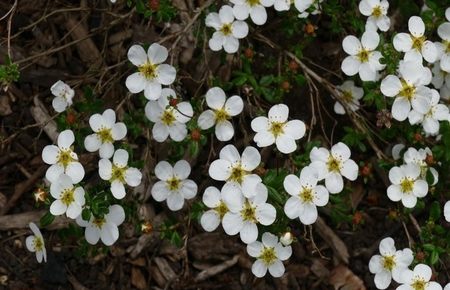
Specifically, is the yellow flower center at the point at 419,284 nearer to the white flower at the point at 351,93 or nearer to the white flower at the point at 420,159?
the white flower at the point at 420,159

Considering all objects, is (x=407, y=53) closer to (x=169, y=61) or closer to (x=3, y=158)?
A: (x=169, y=61)

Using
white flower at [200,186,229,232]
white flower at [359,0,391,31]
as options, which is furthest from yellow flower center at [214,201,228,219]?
white flower at [359,0,391,31]

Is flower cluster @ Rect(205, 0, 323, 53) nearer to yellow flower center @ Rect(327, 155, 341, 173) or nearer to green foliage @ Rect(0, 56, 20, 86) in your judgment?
yellow flower center @ Rect(327, 155, 341, 173)

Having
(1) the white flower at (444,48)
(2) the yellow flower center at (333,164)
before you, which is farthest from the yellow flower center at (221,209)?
(1) the white flower at (444,48)

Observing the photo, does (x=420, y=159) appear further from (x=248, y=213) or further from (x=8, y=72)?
(x=8, y=72)

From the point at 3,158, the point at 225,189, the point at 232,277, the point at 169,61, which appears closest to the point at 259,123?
the point at 225,189

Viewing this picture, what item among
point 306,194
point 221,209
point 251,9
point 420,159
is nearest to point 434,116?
point 420,159
